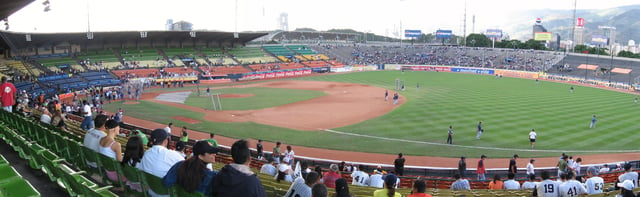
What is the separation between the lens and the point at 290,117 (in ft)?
118

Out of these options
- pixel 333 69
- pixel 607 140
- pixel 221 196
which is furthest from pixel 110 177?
pixel 333 69

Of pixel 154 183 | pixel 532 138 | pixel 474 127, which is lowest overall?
pixel 474 127

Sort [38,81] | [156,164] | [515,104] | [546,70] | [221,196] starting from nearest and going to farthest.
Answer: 1. [221,196]
2. [156,164]
3. [515,104]
4. [38,81]
5. [546,70]

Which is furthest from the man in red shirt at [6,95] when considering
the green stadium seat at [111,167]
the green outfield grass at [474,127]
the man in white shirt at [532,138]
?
the man in white shirt at [532,138]

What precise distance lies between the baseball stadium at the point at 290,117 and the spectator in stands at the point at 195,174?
29 millimetres

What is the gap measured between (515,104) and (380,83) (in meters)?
23.6

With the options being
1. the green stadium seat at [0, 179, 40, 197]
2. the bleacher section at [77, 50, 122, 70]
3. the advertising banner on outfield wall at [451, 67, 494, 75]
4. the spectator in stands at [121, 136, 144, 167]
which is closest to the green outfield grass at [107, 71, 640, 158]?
the spectator in stands at [121, 136, 144, 167]

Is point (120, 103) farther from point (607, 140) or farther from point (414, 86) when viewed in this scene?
point (607, 140)

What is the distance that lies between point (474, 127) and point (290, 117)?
14.5m

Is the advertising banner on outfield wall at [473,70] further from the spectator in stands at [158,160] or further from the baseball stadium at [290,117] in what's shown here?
the spectator in stands at [158,160]

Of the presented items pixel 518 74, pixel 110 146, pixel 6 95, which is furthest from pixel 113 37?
pixel 110 146

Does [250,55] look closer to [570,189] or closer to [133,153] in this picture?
[570,189]

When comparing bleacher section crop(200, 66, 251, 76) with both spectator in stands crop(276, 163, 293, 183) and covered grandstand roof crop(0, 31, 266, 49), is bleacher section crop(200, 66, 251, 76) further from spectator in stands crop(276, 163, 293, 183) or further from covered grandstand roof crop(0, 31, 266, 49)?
spectator in stands crop(276, 163, 293, 183)

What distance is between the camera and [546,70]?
263 ft
